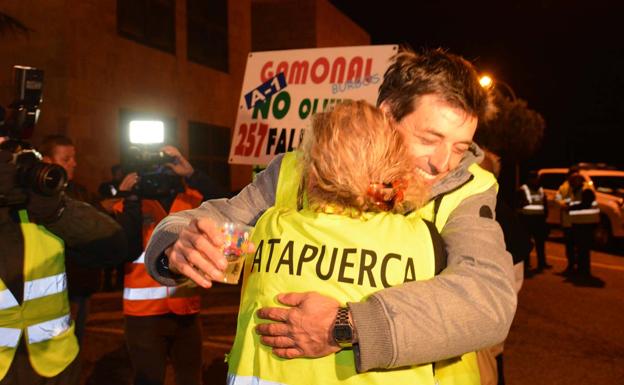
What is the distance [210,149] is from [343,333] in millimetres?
15951

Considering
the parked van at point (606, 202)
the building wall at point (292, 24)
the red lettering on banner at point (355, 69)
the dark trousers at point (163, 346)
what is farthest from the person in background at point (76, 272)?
the building wall at point (292, 24)

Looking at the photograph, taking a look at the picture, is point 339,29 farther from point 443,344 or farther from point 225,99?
point 443,344

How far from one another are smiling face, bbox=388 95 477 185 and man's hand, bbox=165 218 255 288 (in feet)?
2.18

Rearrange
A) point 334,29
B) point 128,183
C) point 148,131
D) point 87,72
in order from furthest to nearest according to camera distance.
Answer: point 334,29
point 87,72
point 148,131
point 128,183

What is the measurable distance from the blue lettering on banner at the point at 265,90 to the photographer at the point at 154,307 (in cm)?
137

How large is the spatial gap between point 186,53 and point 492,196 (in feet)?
49.7

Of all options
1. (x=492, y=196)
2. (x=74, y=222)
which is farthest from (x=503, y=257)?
(x=74, y=222)

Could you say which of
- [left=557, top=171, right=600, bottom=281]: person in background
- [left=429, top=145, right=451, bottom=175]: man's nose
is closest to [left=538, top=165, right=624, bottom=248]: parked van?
[left=557, top=171, right=600, bottom=281]: person in background

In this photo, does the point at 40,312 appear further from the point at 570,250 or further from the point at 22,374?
the point at 570,250

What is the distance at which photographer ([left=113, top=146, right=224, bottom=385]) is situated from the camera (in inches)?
155

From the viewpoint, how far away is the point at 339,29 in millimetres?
26750

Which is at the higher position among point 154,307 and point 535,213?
point 154,307

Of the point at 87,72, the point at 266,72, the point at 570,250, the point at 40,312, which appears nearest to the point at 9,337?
the point at 40,312

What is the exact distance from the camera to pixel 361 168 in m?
1.60
